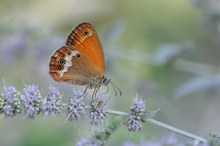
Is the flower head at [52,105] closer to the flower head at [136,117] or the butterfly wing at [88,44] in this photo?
the flower head at [136,117]

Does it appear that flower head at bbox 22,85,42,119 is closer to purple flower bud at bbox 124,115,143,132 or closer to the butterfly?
the butterfly

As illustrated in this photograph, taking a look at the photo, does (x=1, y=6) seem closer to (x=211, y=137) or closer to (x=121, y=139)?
(x=121, y=139)

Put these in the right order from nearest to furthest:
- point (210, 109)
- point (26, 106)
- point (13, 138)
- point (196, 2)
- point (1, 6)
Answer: point (26, 106)
point (196, 2)
point (13, 138)
point (210, 109)
point (1, 6)

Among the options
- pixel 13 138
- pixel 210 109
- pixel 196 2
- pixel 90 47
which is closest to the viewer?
pixel 90 47

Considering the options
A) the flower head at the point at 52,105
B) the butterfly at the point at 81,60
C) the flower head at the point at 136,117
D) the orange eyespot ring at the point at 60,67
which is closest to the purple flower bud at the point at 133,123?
the flower head at the point at 136,117

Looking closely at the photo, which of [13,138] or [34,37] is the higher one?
[34,37]

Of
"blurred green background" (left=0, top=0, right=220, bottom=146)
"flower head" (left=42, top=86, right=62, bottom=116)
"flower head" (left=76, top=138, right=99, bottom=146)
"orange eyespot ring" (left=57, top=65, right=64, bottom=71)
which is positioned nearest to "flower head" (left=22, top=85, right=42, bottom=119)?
"flower head" (left=42, top=86, right=62, bottom=116)

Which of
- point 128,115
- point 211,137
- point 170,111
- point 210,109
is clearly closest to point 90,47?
point 128,115

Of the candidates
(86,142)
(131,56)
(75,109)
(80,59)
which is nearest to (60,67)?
(80,59)
